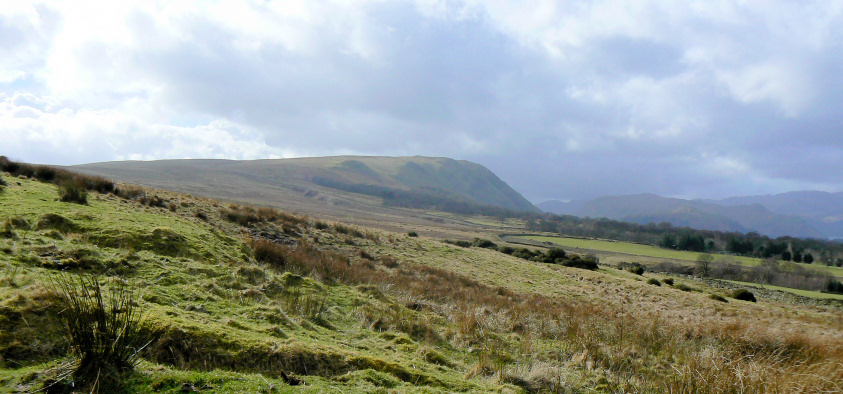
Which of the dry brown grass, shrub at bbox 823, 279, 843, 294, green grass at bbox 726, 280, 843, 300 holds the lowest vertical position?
green grass at bbox 726, 280, 843, 300

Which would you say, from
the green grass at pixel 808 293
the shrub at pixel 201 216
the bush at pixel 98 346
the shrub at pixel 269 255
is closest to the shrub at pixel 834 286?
the green grass at pixel 808 293

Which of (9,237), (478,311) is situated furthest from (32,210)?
(478,311)

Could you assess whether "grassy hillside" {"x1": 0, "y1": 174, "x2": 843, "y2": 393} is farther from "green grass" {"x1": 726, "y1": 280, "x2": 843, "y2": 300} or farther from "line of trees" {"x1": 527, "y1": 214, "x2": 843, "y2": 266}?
"line of trees" {"x1": 527, "y1": 214, "x2": 843, "y2": 266}

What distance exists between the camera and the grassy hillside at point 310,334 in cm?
425

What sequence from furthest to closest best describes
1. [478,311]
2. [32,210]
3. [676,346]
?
1. [478,311]
2. [32,210]
3. [676,346]

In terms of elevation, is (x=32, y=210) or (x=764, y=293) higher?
(x=32, y=210)

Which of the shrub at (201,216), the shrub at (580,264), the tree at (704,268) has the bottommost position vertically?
the tree at (704,268)

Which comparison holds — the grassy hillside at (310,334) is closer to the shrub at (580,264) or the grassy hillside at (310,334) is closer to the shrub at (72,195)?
the shrub at (72,195)

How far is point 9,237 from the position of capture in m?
7.86

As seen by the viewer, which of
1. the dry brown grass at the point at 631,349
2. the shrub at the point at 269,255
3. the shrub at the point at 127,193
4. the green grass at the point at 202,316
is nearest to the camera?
the green grass at the point at 202,316

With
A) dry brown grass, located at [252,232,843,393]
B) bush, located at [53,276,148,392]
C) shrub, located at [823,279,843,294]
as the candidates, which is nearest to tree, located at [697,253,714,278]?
shrub, located at [823,279,843,294]

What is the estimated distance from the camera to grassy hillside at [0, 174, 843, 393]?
4.25m

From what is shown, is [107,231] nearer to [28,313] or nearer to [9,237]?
[9,237]

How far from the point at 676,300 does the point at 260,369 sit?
28.4 metres
